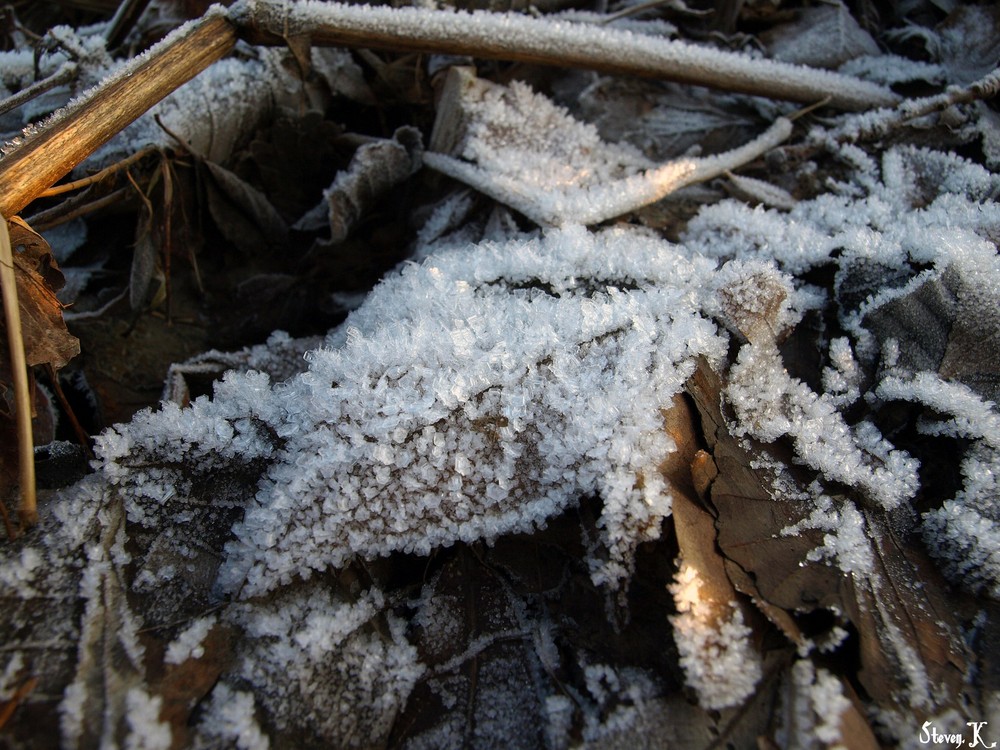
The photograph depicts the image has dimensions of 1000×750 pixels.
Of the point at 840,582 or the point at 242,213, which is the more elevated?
the point at 242,213

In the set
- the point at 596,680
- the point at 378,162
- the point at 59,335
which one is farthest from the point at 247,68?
the point at 596,680

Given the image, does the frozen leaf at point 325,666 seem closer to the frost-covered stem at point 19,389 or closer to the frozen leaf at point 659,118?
the frost-covered stem at point 19,389

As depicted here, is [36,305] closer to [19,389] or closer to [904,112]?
[19,389]

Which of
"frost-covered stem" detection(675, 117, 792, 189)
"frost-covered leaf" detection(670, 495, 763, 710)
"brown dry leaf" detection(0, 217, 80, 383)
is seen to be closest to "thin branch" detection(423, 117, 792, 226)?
"frost-covered stem" detection(675, 117, 792, 189)

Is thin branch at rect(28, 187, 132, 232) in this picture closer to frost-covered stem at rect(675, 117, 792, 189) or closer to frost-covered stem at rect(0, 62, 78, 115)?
frost-covered stem at rect(0, 62, 78, 115)

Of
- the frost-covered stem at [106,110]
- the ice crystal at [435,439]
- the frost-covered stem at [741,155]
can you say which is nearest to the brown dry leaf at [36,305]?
the frost-covered stem at [106,110]

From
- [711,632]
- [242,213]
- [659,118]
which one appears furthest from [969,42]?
[242,213]
